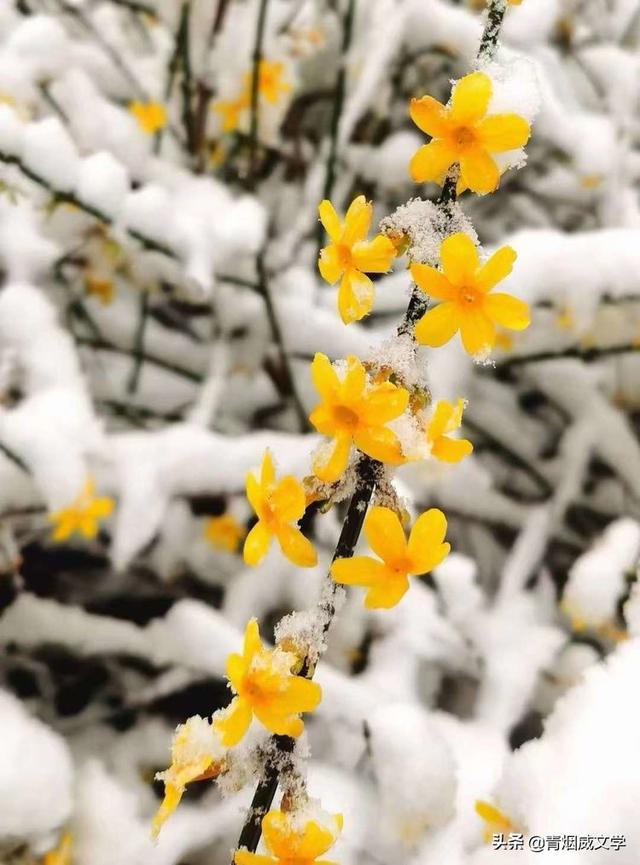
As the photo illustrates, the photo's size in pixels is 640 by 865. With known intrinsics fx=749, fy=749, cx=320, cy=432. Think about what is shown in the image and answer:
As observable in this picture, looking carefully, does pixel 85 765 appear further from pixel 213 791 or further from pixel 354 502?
pixel 354 502

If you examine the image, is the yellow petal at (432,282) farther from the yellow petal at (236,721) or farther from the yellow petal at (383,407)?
the yellow petal at (236,721)

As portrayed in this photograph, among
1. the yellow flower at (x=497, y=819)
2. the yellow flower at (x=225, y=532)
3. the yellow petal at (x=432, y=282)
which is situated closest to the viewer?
the yellow petal at (x=432, y=282)

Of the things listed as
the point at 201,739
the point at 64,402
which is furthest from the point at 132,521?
the point at 201,739

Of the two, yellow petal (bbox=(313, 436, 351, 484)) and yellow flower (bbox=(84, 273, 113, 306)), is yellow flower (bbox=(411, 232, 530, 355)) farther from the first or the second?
yellow flower (bbox=(84, 273, 113, 306))

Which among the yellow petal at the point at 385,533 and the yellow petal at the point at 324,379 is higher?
the yellow petal at the point at 324,379

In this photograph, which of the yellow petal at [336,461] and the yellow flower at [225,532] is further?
the yellow flower at [225,532]

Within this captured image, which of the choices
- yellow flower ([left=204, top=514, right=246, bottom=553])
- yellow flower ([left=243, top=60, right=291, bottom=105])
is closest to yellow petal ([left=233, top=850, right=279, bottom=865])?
yellow flower ([left=204, top=514, right=246, bottom=553])

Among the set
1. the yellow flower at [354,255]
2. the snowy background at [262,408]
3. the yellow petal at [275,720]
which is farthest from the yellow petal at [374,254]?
the snowy background at [262,408]
